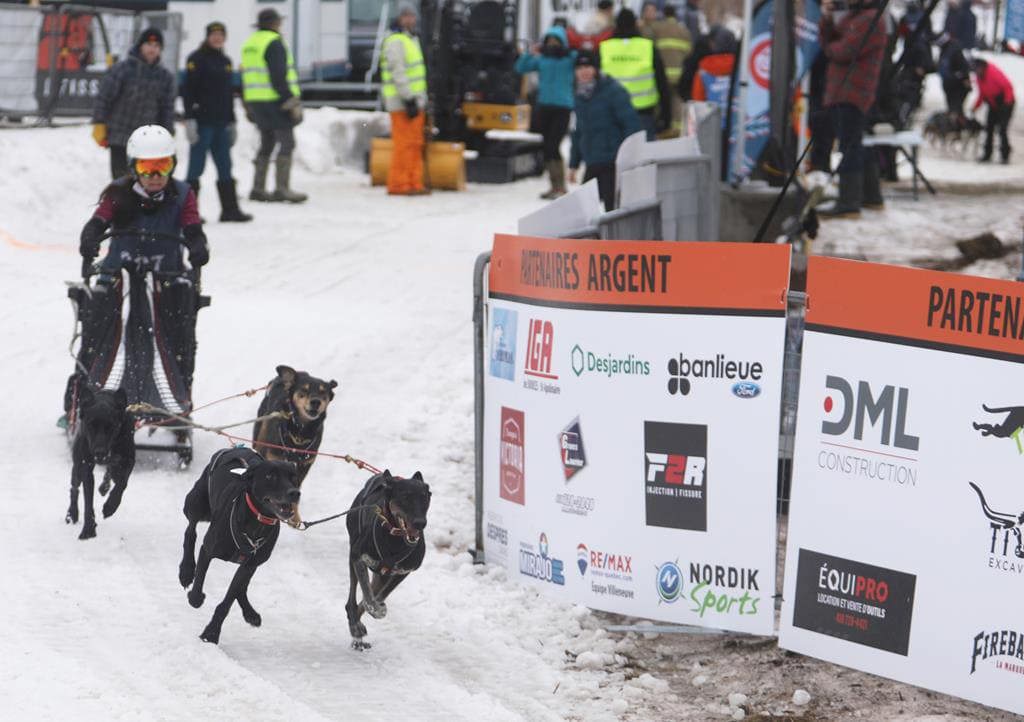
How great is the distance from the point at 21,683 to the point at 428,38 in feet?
54.4

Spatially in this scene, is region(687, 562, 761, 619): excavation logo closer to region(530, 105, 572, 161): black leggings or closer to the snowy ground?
the snowy ground

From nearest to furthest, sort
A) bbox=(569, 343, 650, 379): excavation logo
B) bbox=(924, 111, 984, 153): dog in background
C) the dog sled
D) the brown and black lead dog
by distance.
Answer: bbox=(569, 343, 650, 379): excavation logo < the brown and black lead dog < the dog sled < bbox=(924, 111, 984, 153): dog in background

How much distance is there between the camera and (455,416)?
8.96 meters

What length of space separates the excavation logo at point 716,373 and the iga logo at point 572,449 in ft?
1.59

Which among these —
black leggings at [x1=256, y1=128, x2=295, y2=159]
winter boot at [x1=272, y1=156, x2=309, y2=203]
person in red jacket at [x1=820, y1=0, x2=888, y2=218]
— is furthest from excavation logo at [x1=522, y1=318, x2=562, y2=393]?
winter boot at [x1=272, y1=156, x2=309, y2=203]

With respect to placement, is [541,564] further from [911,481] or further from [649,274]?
[911,481]

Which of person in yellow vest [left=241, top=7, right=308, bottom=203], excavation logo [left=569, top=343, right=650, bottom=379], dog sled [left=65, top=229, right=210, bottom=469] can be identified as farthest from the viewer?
person in yellow vest [left=241, top=7, right=308, bottom=203]

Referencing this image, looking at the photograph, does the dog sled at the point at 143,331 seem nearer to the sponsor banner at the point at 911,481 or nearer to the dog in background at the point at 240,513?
the dog in background at the point at 240,513

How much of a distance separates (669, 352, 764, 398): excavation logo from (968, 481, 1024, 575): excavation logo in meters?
0.95

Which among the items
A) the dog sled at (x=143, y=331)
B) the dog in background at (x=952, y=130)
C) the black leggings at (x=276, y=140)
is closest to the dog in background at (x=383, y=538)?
the dog sled at (x=143, y=331)

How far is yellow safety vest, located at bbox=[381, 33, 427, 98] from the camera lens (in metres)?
18.1

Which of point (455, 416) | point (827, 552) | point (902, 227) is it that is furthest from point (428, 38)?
point (827, 552)

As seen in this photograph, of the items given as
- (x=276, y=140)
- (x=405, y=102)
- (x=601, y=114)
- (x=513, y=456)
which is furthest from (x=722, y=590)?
(x=405, y=102)

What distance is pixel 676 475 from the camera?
18.9 ft
